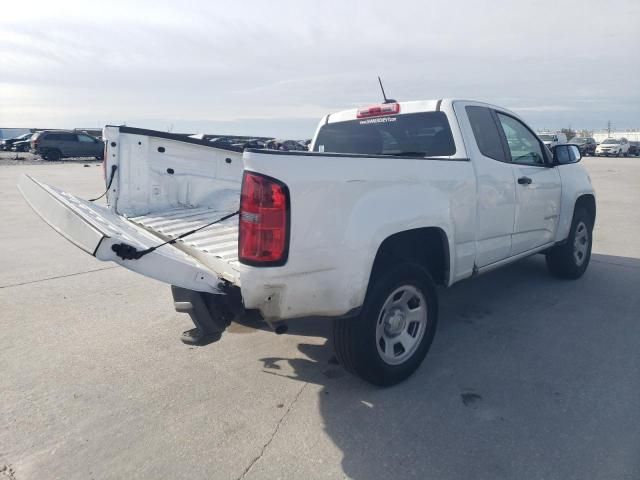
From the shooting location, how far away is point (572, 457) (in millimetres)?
2592

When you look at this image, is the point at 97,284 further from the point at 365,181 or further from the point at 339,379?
the point at 365,181

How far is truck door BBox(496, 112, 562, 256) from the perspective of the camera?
4.47 m

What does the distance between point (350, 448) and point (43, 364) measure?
2380 mm

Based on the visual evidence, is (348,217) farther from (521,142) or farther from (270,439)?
(521,142)

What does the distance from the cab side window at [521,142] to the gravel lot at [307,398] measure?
143cm

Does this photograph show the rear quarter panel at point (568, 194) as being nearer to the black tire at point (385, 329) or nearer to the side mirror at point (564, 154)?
the side mirror at point (564, 154)

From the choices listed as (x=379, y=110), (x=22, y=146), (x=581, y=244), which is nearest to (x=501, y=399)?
(x=379, y=110)

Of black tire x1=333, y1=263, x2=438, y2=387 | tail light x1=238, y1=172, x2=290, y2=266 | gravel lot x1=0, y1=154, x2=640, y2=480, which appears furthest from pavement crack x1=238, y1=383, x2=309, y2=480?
tail light x1=238, y1=172, x2=290, y2=266

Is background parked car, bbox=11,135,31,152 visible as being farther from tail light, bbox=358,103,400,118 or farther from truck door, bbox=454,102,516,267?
truck door, bbox=454,102,516,267

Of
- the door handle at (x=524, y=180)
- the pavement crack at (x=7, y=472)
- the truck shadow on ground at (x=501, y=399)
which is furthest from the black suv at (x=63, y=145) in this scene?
the pavement crack at (x=7, y=472)

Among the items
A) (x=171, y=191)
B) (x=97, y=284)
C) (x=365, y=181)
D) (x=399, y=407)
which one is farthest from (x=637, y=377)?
(x=97, y=284)

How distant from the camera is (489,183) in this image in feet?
13.0

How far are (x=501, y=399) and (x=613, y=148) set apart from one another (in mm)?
47147

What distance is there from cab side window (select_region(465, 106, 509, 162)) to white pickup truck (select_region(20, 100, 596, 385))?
0.06 feet
